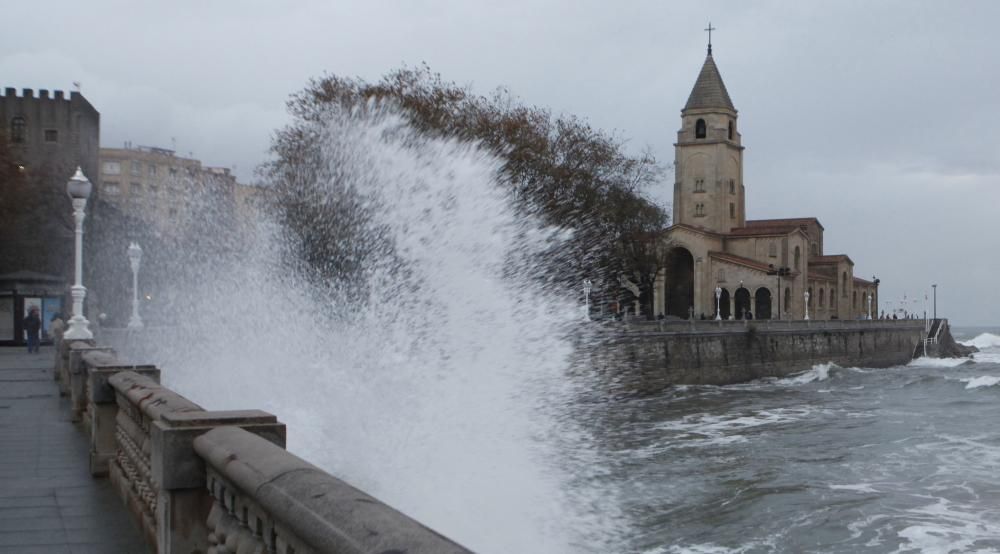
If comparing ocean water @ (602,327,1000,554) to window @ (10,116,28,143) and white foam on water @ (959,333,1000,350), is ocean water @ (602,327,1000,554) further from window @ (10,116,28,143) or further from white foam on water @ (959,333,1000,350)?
white foam on water @ (959,333,1000,350)

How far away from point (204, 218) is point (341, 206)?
20.6m

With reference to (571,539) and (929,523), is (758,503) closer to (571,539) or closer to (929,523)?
(929,523)

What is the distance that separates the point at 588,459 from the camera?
68.7 ft

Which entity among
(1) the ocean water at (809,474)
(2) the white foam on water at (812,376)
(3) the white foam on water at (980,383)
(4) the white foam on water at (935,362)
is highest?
(1) the ocean water at (809,474)

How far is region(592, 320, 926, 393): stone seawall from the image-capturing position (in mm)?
45000

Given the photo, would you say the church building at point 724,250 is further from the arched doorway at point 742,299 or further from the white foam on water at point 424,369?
the white foam on water at point 424,369

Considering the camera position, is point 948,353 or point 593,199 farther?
Answer: point 948,353

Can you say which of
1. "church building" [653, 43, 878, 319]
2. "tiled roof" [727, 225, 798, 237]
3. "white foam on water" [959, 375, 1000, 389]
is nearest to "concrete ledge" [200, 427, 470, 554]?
"white foam on water" [959, 375, 1000, 389]

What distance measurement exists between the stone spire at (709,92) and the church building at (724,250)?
8 cm

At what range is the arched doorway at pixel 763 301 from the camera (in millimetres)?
75000

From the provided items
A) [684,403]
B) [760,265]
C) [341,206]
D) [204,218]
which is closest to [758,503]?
[341,206]

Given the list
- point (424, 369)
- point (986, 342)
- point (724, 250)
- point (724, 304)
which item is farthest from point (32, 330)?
point (986, 342)

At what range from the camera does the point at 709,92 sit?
84188 millimetres

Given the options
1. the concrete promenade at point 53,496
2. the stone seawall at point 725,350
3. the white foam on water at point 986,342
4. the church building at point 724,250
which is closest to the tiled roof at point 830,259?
the church building at point 724,250
